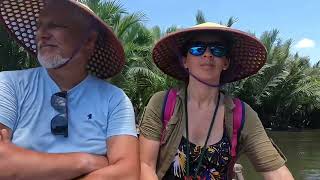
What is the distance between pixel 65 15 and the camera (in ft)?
8.36

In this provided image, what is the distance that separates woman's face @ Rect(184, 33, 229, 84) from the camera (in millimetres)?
2830

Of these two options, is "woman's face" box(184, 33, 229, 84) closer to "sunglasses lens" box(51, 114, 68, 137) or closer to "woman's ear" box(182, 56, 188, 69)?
"woman's ear" box(182, 56, 188, 69)

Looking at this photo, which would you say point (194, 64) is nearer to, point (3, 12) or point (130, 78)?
point (3, 12)

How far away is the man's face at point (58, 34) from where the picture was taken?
2.50 m

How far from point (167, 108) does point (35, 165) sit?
3.12 ft

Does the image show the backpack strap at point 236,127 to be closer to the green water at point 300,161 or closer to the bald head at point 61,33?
the bald head at point 61,33

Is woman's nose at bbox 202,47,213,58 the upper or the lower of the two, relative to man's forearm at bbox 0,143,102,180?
upper

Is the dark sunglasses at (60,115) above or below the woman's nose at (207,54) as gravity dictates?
below

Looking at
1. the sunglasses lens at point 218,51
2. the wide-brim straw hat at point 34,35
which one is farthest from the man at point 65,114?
the sunglasses lens at point 218,51

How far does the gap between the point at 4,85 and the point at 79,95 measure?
37cm

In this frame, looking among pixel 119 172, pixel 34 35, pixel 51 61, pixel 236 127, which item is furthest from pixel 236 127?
pixel 34 35


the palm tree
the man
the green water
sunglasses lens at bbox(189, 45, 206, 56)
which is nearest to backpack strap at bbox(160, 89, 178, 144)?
sunglasses lens at bbox(189, 45, 206, 56)

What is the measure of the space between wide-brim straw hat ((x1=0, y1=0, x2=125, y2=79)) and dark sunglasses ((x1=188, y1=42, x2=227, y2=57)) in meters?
0.41

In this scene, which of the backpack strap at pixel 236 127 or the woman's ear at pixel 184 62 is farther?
the woman's ear at pixel 184 62
